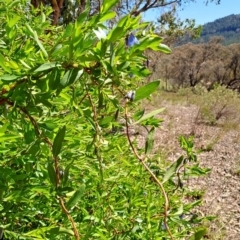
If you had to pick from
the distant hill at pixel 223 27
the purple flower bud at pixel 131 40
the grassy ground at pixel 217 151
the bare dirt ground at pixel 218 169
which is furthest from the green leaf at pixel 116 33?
the distant hill at pixel 223 27

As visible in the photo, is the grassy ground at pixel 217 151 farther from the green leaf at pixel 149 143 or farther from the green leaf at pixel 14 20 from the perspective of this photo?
the green leaf at pixel 14 20

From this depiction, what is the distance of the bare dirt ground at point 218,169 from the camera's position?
457cm

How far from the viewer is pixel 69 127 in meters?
0.88

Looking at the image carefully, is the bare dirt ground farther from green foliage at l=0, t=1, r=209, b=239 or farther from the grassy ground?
green foliage at l=0, t=1, r=209, b=239

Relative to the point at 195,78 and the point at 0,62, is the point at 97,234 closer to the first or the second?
the point at 0,62

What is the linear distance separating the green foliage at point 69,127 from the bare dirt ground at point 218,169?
1.03 m

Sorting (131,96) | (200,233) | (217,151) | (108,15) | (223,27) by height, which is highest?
(223,27)

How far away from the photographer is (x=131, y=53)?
1.53ft

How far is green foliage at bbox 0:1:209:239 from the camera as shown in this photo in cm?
46

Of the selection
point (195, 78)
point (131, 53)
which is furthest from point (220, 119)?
point (195, 78)

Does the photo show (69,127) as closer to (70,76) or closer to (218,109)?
(70,76)

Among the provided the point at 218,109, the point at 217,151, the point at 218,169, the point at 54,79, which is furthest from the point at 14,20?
the point at 218,109

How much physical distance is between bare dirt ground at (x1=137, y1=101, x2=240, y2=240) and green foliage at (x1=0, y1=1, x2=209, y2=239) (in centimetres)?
103

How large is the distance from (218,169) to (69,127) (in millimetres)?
6120
